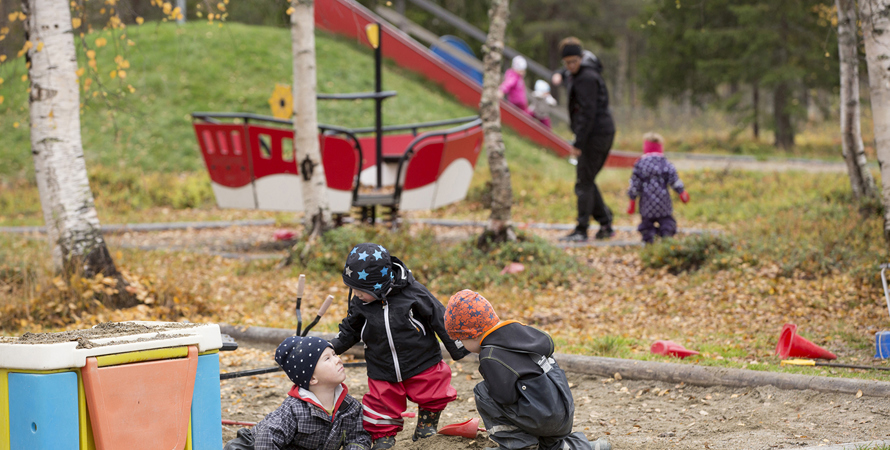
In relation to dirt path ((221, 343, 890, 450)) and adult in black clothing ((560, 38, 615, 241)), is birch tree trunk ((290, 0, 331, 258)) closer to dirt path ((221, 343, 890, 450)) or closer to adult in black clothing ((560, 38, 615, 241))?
adult in black clothing ((560, 38, 615, 241))

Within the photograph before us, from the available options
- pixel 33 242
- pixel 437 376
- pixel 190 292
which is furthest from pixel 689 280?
pixel 33 242

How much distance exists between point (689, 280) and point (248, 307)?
168 inches

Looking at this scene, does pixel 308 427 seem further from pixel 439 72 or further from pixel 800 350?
pixel 439 72

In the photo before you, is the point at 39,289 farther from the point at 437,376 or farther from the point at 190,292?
the point at 437,376

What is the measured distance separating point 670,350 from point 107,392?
3.67 meters

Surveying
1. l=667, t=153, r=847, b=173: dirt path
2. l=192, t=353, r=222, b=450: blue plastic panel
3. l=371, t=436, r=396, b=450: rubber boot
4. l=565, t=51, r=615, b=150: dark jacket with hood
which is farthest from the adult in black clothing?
l=192, t=353, r=222, b=450: blue plastic panel

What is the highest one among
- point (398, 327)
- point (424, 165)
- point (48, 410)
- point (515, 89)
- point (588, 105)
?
point (515, 89)

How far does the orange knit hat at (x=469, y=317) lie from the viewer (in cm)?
326

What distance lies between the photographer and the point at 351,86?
18.7 metres

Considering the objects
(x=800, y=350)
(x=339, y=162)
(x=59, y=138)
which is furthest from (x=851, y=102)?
(x=59, y=138)

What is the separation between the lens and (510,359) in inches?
125

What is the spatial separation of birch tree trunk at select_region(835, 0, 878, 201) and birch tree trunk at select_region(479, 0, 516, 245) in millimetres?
3847

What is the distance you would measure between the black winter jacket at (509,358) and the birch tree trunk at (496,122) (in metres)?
4.64

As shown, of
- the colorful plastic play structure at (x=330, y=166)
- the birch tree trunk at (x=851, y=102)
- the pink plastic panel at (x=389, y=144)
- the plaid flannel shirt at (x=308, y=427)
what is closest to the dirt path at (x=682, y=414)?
the plaid flannel shirt at (x=308, y=427)
